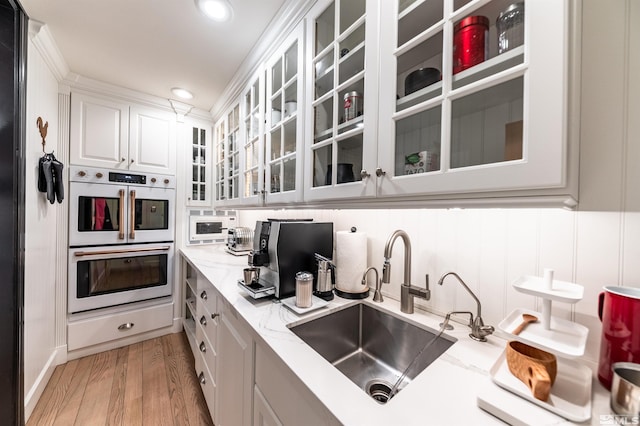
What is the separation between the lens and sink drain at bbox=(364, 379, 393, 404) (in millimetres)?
847

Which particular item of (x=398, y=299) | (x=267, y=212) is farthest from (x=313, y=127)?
(x=267, y=212)

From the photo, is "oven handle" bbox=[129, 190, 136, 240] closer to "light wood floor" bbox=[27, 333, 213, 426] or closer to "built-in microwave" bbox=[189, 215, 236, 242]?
"built-in microwave" bbox=[189, 215, 236, 242]

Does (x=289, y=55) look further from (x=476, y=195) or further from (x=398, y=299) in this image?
(x=398, y=299)

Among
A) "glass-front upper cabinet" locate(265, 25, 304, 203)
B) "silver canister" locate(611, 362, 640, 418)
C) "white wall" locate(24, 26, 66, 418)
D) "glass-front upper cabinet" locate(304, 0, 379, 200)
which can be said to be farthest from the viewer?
"white wall" locate(24, 26, 66, 418)

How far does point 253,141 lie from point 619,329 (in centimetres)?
181

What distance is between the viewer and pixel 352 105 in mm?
917

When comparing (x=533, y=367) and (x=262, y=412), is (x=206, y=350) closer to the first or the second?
(x=262, y=412)

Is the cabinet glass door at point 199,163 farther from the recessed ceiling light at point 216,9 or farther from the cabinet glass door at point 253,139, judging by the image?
the recessed ceiling light at point 216,9

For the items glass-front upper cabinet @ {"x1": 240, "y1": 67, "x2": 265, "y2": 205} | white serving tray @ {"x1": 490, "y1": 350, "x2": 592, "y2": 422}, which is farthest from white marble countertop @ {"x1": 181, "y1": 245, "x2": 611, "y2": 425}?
glass-front upper cabinet @ {"x1": 240, "y1": 67, "x2": 265, "y2": 205}

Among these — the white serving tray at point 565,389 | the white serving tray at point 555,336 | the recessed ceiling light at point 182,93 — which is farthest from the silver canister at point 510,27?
the recessed ceiling light at point 182,93

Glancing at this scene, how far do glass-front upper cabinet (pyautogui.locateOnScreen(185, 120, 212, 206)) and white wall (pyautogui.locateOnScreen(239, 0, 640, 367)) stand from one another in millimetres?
2502

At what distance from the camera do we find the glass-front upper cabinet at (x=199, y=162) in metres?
2.56

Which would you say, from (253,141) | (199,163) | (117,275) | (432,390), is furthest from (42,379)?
(432,390)

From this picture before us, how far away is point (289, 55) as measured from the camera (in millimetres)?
1319
